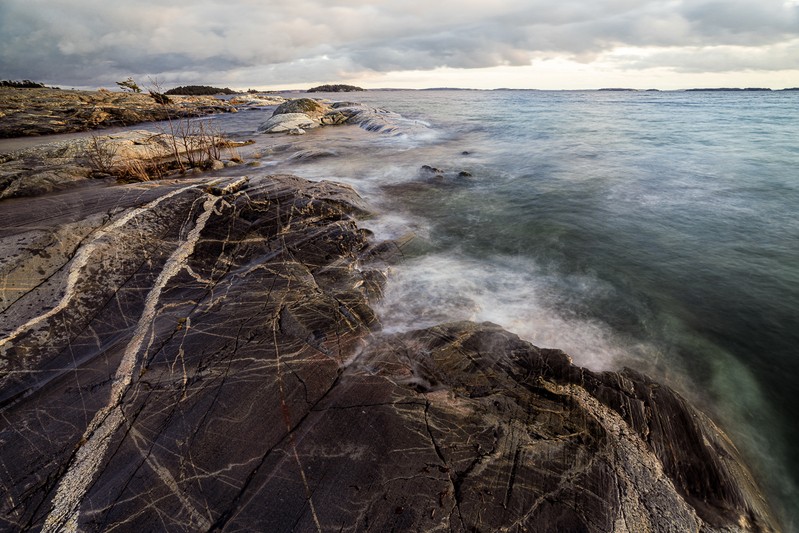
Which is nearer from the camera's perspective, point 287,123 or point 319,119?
point 287,123

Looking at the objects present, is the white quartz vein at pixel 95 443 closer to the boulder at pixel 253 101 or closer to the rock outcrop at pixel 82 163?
Result: the rock outcrop at pixel 82 163

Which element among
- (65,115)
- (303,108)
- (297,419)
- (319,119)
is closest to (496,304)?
(297,419)

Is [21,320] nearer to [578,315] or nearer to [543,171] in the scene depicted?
[578,315]

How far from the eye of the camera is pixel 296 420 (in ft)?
10.8

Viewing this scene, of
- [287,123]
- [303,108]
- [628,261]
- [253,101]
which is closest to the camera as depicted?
[628,261]

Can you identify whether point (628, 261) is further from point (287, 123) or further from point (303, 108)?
point (303, 108)

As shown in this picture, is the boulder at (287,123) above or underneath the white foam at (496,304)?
above

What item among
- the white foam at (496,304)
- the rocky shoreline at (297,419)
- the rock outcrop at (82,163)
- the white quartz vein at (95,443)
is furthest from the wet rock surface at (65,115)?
the white foam at (496,304)

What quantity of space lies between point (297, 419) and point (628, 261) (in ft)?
25.3

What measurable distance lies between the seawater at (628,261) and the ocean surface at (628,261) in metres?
0.03

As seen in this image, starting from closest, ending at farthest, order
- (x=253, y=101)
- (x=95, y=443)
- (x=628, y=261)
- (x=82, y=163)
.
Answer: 1. (x=95, y=443)
2. (x=628, y=261)
3. (x=82, y=163)
4. (x=253, y=101)

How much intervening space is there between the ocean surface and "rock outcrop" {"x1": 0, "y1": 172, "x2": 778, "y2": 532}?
35.7 inches

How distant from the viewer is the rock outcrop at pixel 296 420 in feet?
8.75

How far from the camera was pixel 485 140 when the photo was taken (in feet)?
77.0
